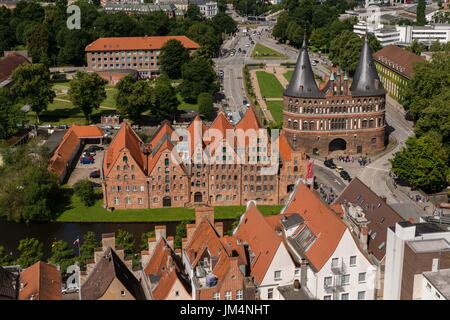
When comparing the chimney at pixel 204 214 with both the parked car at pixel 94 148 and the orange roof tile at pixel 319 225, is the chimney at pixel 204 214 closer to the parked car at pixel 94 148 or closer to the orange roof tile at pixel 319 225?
the orange roof tile at pixel 319 225

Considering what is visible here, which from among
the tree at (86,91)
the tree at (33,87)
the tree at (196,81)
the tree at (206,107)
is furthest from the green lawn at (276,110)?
the tree at (33,87)

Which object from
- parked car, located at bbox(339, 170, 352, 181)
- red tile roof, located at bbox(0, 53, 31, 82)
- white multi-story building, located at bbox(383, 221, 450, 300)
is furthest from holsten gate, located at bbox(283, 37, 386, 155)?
red tile roof, located at bbox(0, 53, 31, 82)

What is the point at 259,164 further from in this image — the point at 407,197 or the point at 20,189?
the point at 20,189

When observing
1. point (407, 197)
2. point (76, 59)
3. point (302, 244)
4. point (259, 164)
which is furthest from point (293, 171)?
point (76, 59)

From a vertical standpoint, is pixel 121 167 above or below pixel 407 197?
above


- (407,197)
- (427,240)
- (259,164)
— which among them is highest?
(427,240)

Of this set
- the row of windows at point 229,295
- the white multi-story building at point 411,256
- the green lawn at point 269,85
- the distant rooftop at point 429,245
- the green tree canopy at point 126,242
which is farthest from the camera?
the green lawn at point 269,85

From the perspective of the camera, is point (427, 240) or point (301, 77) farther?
point (301, 77)

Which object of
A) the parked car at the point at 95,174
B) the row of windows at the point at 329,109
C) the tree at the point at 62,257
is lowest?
the parked car at the point at 95,174
